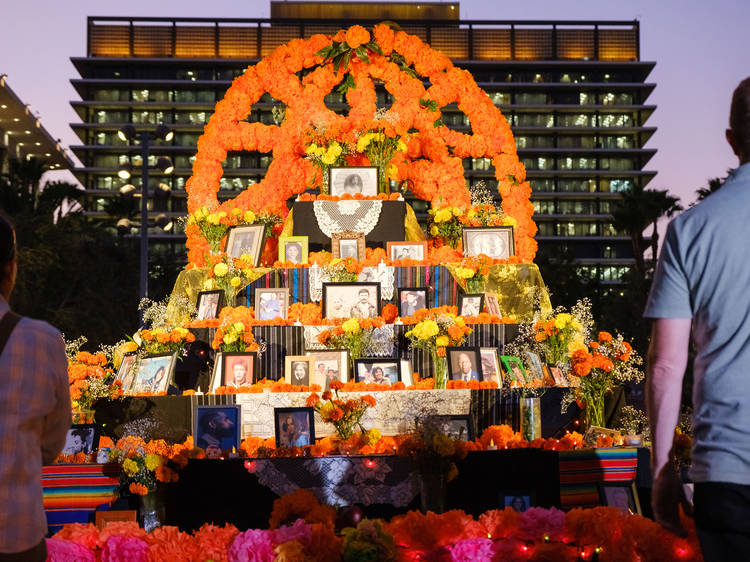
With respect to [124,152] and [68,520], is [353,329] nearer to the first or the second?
[68,520]

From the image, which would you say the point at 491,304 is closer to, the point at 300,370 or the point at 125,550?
the point at 300,370

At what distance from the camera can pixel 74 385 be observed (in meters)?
8.34

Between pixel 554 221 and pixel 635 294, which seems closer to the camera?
pixel 635 294

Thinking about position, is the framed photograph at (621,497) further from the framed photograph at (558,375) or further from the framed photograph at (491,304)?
the framed photograph at (491,304)

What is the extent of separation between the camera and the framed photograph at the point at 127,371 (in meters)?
9.16

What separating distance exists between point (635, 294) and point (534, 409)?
109ft

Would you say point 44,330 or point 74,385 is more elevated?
point 44,330

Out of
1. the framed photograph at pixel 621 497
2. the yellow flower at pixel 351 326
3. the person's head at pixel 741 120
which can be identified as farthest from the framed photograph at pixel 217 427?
the person's head at pixel 741 120

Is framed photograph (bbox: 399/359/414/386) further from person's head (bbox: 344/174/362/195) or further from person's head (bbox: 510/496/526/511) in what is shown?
person's head (bbox: 344/174/362/195)

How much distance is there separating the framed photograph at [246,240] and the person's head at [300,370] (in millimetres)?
2981

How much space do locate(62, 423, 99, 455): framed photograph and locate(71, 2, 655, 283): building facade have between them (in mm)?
76603

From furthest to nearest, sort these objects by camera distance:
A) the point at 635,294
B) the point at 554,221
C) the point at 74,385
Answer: the point at 554,221
the point at 635,294
the point at 74,385

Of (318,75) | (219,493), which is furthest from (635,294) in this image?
(219,493)

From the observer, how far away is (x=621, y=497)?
20.1 feet
